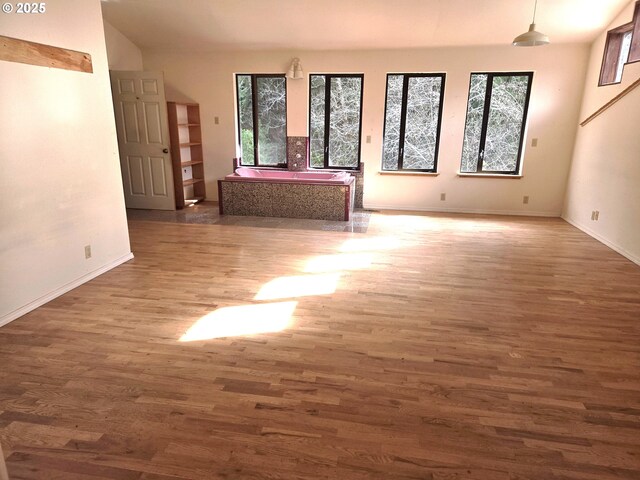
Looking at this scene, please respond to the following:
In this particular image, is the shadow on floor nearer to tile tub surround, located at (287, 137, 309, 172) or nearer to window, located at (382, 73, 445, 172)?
window, located at (382, 73, 445, 172)

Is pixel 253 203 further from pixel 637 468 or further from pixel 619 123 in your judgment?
pixel 637 468

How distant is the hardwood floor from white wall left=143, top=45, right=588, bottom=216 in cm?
268

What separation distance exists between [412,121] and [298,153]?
1.98 m

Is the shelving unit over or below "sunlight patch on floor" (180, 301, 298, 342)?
over

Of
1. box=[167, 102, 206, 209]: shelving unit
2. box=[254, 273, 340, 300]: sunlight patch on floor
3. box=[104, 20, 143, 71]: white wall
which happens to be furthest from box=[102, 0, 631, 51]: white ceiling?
box=[254, 273, 340, 300]: sunlight patch on floor

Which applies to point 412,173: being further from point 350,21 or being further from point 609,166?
point 609,166

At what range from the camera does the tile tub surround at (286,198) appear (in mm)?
5988

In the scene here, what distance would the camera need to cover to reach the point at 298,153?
706 centimetres

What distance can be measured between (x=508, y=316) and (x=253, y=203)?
13.5 ft

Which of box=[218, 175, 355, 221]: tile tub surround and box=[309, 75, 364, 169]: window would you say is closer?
box=[218, 175, 355, 221]: tile tub surround

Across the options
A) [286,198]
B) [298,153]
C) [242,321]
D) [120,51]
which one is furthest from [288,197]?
[120,51]

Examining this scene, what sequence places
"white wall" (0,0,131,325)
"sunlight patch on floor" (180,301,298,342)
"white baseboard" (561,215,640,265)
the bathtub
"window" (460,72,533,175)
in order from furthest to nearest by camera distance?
1. "window" (460,72,533,175)
2. the bathtub
3. "white baseboard" (561,215,640,265)
4. "white wall" (0,0,131,325)
5. "sunlight patch on floor" (180,301,298,342)

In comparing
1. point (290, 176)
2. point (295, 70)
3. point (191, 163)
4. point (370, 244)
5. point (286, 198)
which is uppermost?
point (295, 70)

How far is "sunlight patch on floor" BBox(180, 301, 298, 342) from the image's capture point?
2.78 meters
